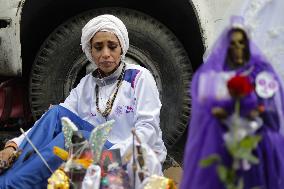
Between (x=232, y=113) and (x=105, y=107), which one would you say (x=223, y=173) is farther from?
(x=105, y=107)

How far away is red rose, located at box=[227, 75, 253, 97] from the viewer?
2182 mm

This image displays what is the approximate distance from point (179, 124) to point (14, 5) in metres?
1.39

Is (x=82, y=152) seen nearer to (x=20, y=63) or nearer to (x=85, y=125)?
(x=85, y=125)

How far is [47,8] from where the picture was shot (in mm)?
4375

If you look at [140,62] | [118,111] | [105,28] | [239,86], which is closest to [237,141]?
[239,86]

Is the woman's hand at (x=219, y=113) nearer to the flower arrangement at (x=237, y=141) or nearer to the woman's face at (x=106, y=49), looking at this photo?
the flower arrangement at (x=237, y=141)

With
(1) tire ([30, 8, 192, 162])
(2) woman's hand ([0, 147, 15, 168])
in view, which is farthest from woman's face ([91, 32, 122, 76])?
(1) tire ([30, 8, 192, 162])

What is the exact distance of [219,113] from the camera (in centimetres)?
229

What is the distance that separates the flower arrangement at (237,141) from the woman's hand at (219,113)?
1.1 inches

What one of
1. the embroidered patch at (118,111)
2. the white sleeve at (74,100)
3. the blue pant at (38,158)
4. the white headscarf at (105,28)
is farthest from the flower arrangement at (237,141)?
the white sleeve at (74,100)

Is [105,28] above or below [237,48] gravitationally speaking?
above

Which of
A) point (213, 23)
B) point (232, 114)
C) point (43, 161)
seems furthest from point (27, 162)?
point (213, 23)

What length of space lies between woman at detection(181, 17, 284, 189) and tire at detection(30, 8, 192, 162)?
1.79 metres

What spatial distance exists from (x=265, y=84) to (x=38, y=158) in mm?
1342
